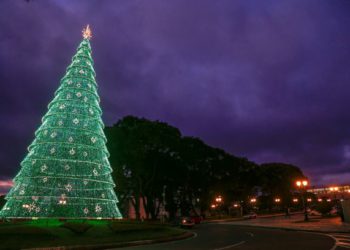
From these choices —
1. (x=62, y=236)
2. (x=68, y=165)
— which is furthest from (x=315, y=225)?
(x=68, y=165)

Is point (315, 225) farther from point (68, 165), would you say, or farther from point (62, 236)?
point (68, 165)

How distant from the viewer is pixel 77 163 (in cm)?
2570

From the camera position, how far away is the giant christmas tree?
77.9ft

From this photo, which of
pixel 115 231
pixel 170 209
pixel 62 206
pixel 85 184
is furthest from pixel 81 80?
pixel 170 209

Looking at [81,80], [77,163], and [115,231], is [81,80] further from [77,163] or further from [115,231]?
[115,231]

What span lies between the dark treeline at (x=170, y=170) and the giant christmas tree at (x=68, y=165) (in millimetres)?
17916

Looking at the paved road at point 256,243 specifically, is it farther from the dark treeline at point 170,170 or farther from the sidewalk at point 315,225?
the dark treeline at point 170,170

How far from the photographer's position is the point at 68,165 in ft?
82.8

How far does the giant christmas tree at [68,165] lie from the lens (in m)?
23.8

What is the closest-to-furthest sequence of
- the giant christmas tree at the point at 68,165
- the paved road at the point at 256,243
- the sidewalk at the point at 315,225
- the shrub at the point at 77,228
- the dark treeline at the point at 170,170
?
the paved road at the point at 256,243 < the shrub at the point at 77,228 < the sidewalk at the point at 315,225 < the giant christmas tree at the point at 68,165 < the dark treeline at the point at 170,170

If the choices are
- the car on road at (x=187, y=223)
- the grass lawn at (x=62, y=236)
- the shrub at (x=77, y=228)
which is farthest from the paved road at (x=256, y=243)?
the car on road at (x=187, y=223)

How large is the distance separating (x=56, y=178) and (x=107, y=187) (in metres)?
4.48

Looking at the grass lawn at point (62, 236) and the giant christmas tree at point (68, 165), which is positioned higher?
the giant christmas tree at point (68, 165)

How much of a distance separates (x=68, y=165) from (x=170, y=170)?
31.7 m
